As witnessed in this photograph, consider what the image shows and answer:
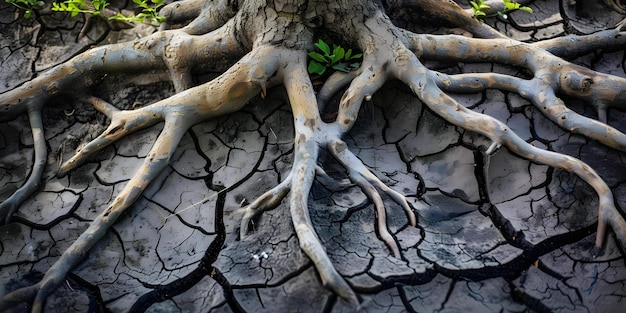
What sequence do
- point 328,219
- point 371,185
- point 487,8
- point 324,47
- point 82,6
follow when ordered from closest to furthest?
1. point 328,219
2. point 371,185
3. point 324,47
4. point 487,8
5. point 82,6

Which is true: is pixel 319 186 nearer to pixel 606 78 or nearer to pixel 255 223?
pixel 255 223

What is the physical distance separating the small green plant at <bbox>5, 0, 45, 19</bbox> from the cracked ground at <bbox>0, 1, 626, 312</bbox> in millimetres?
910

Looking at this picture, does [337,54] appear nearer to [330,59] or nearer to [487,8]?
[330,59]

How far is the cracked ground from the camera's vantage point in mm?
2100

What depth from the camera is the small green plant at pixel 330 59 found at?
8.78ft

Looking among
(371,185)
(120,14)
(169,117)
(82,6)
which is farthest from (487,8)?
(82,6)

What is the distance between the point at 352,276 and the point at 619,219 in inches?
44.0

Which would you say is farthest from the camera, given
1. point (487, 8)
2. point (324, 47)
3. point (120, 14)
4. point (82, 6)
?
point (82, 6)

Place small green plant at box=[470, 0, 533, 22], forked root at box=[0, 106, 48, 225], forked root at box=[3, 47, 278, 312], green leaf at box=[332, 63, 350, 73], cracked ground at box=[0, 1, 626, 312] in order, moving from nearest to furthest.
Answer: cracked ground at box=[0, 1, 626, 312] < forked root at box=[3, 47, 278, 312] < forked root at box=[0, 106, 48, 225] < green leaf at box=[332, 63, 350, 73] < small green plant at box=[470, 0, 533, 22]

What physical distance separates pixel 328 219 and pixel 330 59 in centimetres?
85

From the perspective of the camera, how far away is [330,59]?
270 cm

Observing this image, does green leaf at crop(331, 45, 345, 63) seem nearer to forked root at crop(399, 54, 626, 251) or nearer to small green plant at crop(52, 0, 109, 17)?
forked root at crop(399, 54, 626, 251)

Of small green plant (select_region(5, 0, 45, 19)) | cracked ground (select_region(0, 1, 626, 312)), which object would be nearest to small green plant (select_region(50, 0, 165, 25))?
small green plant (select_region(5, 0, 45, 19))

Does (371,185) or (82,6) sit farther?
(82,6)
